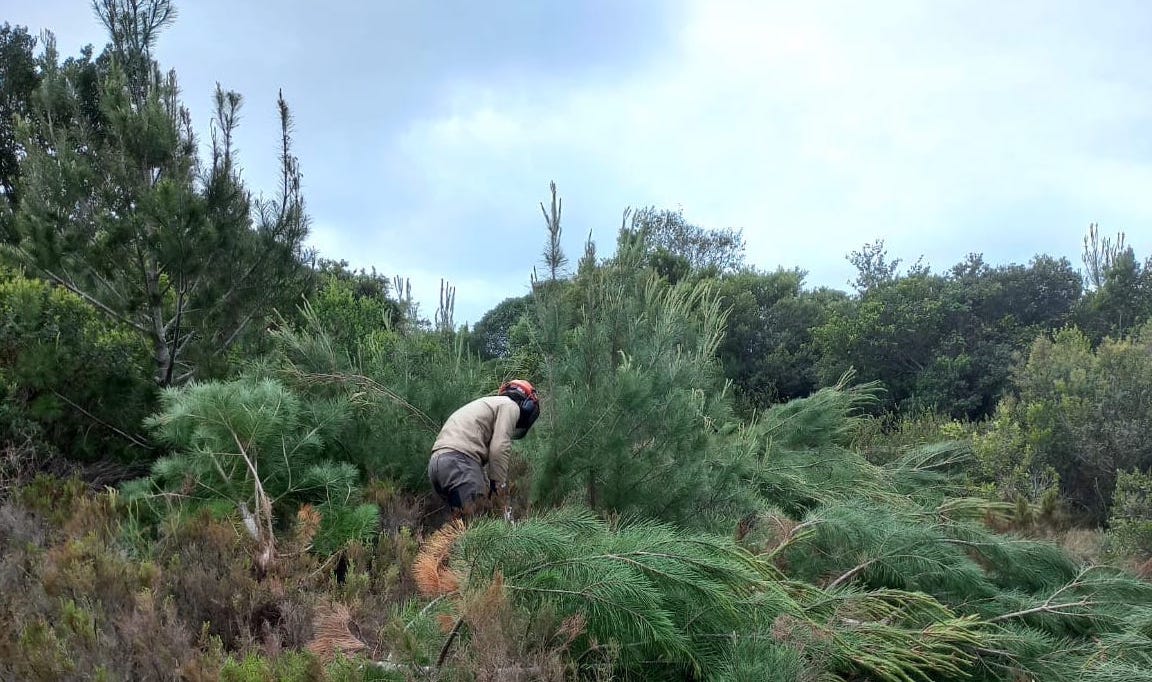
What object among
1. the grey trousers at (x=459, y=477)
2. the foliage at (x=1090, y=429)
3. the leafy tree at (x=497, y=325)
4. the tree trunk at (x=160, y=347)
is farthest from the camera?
the leafy tree at (x=497, y=325)

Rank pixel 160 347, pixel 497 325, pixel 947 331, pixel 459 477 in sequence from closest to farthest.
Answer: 1. pixel 459 477
2. pixel 160 347
3. pixel 947 331
4. pixel 497 325

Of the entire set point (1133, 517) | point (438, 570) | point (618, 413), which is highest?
point (618, 413)

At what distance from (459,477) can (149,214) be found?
301 centimetres

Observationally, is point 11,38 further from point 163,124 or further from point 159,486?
point 159,486

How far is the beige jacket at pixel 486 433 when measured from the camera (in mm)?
5289

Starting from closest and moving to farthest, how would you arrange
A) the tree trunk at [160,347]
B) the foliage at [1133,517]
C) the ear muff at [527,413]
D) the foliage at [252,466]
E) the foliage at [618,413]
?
1. the foliage at [618,413]
2. the foliage at [252,466]
3. the ear muff at [527,413]
4. the tree trunk at [160,347]
5. the foliage at [1133,517]

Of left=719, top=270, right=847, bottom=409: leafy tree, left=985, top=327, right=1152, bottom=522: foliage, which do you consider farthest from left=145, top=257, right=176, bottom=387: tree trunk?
left=719, top=270, right=847, bottom=409: leafy tree

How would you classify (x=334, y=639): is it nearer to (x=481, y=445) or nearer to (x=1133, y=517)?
(x=481, y=445)

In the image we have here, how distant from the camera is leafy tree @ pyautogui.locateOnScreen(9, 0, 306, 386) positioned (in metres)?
5.82

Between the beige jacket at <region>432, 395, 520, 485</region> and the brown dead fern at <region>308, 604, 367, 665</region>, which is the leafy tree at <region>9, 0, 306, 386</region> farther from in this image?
the brown dead fern at <region>308, 604, 367, 665</region>

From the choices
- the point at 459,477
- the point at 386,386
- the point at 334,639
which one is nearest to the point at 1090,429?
the point at 459,477

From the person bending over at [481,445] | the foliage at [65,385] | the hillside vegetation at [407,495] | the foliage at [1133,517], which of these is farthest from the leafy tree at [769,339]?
the foliage at [65,385]

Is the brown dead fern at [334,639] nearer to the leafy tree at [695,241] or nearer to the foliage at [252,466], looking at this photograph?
the foliage at [252,466]

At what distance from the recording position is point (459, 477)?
17.3 ft
